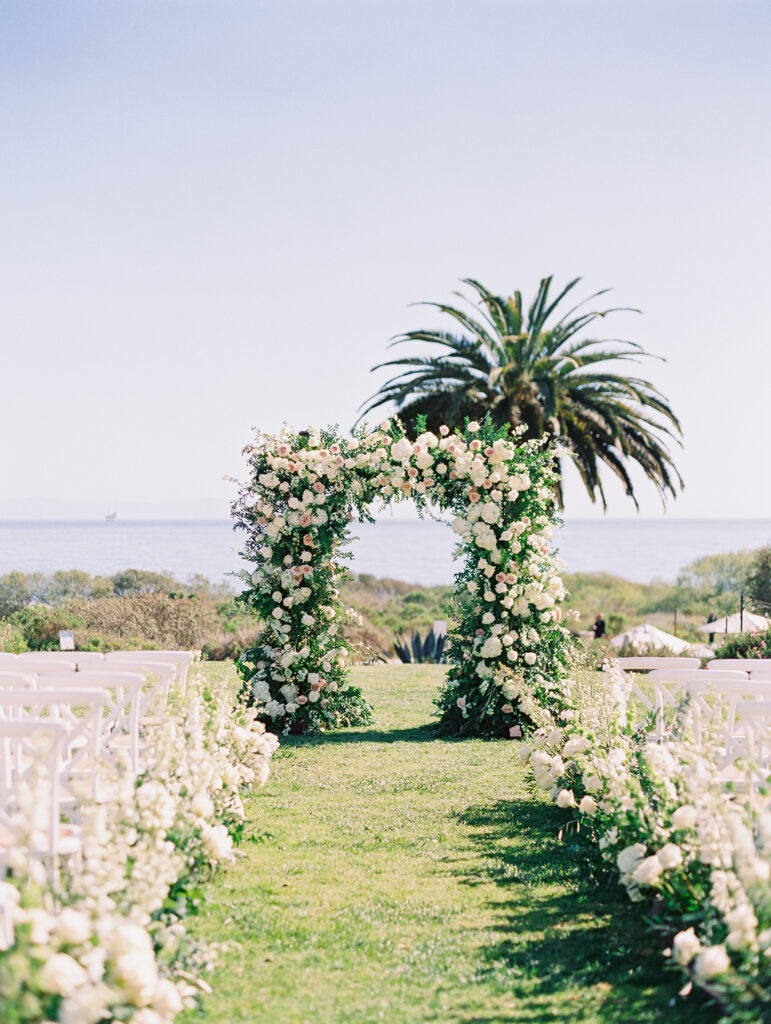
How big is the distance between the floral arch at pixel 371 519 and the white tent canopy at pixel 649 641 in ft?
25.7

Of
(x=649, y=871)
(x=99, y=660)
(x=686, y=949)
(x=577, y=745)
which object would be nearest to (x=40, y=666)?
(x=99, y=660)

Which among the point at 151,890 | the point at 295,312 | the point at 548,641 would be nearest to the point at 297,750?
the point at 548,641

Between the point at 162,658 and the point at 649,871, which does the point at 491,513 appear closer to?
the point at 162,658

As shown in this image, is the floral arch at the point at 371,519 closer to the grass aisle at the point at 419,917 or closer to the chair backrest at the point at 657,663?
the grass aisle at the point at 419,917

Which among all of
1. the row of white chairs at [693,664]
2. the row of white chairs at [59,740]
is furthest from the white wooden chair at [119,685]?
the row of white chairs at [693,664]

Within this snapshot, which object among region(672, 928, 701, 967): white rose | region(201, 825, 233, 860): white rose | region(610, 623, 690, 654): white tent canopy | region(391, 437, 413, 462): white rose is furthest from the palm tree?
region(672, 928, 701, 967): white rose

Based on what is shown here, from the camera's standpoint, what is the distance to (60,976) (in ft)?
7.82

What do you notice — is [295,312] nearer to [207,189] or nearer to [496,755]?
[207,189]

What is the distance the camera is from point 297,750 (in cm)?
883

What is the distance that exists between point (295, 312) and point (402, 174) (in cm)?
968

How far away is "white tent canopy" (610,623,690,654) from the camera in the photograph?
17.0 metres

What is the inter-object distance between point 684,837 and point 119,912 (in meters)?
2.11

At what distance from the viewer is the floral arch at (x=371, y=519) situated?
954 centimetres

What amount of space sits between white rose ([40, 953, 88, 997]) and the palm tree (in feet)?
48.6
